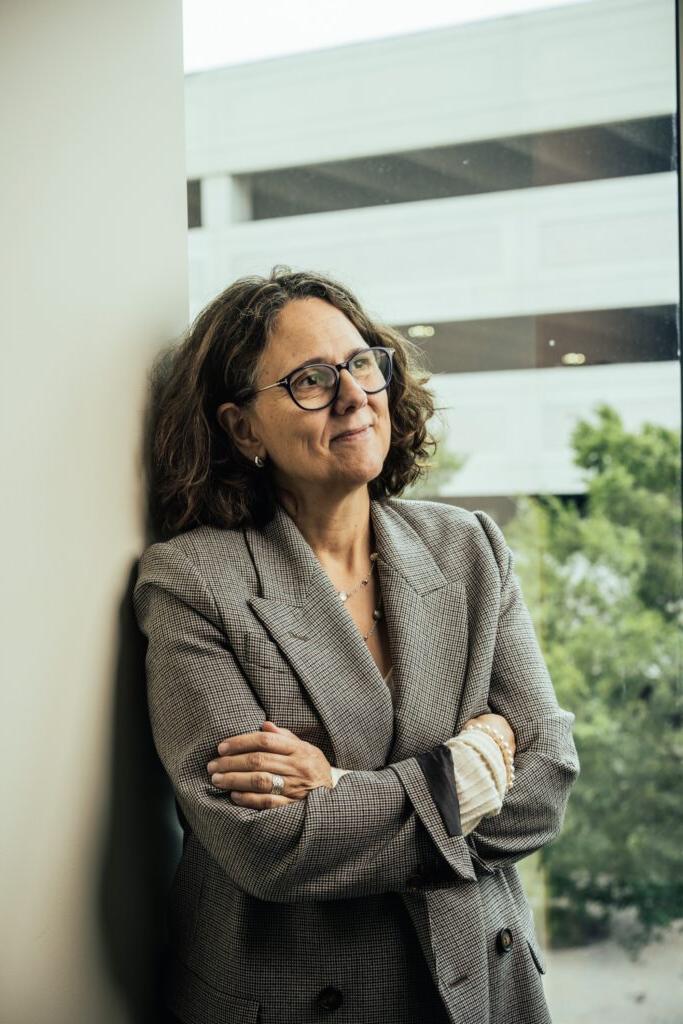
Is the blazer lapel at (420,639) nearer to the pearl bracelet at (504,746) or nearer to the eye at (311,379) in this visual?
the pearl bracelet at (504,746)

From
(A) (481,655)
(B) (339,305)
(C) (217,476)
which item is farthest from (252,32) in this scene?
(A) (481,655)

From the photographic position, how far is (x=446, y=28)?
7.32 ft

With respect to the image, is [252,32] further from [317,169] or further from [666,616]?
[666,616]

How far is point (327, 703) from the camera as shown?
1.39 m

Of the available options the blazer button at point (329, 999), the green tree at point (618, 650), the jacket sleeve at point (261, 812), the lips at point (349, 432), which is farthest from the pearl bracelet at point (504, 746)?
the green tree at point (618, 650)

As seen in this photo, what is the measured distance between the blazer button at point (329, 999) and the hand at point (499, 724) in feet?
1.37

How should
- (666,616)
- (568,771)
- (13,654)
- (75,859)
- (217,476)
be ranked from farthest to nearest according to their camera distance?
(666,616), (217,476), (568,771), (75,859), (13,654)

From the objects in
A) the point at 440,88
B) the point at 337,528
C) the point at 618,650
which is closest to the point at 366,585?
the point at 337,528

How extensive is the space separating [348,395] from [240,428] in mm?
225

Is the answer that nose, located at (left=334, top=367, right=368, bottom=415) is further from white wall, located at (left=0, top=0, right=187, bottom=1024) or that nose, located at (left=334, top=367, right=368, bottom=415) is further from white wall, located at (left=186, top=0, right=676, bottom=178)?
white wall, located at (left=186, top=0, right=676, bottom=178)

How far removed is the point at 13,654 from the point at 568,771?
2.73 feet

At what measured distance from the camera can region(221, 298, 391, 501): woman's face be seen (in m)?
1.49

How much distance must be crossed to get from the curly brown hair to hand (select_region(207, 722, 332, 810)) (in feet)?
1.33

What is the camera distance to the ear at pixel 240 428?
1.59 metres
